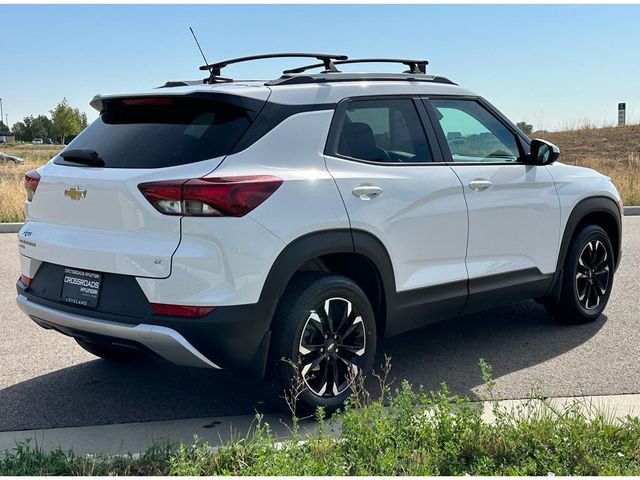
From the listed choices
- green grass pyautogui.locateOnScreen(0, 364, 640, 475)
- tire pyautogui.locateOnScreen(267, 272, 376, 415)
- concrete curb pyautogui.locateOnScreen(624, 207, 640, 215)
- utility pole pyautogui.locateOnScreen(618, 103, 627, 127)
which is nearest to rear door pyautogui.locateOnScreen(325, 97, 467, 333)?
tire pyautogui.locateOnScreen(267, 272, 376, 415)

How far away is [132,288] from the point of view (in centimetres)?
395

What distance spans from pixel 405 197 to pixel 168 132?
1.44 metres

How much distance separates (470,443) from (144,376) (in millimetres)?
2453

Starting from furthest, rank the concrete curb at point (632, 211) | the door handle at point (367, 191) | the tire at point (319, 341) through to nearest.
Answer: the concrete curb at point (632, 211)
the door handle at point (367, 191)
the tire at point (319, 341)

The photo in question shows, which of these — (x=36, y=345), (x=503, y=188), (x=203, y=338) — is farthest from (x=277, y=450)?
(x=36, y=345)

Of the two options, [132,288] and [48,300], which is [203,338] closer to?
[132,288]

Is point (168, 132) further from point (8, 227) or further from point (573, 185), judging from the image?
point (8, 227)

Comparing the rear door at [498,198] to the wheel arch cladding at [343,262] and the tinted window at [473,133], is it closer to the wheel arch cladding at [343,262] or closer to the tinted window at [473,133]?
the tinted window at [473,133]

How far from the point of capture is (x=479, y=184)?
5164 millimetres

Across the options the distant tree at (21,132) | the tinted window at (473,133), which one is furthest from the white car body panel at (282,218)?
the distant tree at (21,132)

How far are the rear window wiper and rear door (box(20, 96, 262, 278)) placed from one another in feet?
0.04

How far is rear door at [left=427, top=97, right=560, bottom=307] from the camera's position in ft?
16.9

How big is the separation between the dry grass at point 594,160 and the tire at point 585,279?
9803 millimetres

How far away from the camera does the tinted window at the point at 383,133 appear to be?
4.60 m
